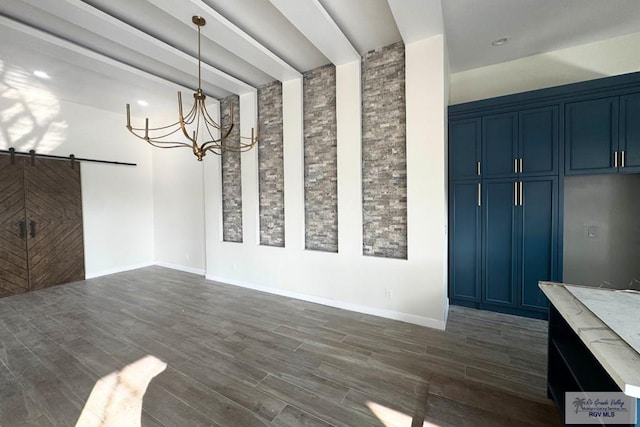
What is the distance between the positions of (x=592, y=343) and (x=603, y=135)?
307 cm

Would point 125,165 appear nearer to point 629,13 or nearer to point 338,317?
point 338,317

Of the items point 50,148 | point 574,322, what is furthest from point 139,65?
point 574,322

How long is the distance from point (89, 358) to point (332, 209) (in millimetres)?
3200

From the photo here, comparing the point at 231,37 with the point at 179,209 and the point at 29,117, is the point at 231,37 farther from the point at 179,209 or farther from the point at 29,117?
the point at 29,117

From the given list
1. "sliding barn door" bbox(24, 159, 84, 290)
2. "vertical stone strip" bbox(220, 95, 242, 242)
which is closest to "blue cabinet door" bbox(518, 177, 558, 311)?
"vertical stone strip" bbox(220, 95, 242, 242)

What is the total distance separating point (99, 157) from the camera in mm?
5438

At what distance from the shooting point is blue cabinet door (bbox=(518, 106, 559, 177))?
3080 millimetres

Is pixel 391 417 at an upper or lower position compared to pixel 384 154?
lower

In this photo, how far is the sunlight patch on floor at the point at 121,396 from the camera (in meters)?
1.81

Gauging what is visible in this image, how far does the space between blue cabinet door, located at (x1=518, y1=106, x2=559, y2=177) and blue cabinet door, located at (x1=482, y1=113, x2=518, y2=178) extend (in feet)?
0.24

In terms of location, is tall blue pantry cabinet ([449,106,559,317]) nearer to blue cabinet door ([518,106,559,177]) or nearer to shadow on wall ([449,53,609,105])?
blue cabinet door ([518,106,559,177])

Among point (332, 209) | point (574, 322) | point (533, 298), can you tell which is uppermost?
point (332, 209)

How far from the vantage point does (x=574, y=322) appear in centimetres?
134

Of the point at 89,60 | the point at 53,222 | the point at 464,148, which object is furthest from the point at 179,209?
the point at 464,148
